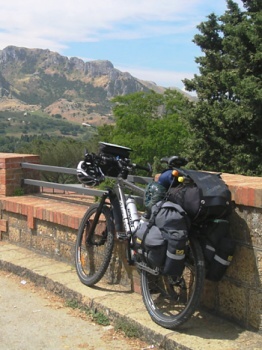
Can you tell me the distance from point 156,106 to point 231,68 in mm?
21311

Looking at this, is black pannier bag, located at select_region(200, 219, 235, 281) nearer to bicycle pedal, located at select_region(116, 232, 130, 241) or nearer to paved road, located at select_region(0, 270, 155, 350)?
paved road, located at select_region(0, 270, 155, 350)

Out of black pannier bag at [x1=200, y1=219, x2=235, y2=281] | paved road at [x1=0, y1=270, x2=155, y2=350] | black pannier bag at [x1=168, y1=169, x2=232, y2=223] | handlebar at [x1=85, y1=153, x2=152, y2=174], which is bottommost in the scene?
paved road at [x1=0, y1=270, x2=155, y2=350]

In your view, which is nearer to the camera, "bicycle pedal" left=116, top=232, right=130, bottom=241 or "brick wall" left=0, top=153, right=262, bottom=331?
"brick wall" left=0, top=153, right=262, bottom=331

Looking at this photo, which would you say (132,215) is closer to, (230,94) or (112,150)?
(112,150)

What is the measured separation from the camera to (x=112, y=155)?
15.8 feet

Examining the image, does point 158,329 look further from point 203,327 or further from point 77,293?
point 77,293

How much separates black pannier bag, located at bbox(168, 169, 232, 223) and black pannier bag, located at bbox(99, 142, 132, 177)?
121 centimetres

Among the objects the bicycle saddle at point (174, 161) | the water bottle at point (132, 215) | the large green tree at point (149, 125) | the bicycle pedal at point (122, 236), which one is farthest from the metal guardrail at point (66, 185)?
the large green tree at point (149, 125)

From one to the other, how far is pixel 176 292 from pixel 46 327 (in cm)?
110

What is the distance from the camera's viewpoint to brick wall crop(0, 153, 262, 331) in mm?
3469

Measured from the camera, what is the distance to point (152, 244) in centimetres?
355

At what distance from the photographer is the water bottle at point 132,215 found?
4.27 metres

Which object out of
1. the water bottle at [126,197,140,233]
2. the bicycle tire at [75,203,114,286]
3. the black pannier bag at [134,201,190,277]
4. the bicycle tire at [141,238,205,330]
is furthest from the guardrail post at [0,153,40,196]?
the black pannier bag at [134,201,190,277]

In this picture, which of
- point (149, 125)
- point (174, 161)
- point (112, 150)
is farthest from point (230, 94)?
point (174, 161)
